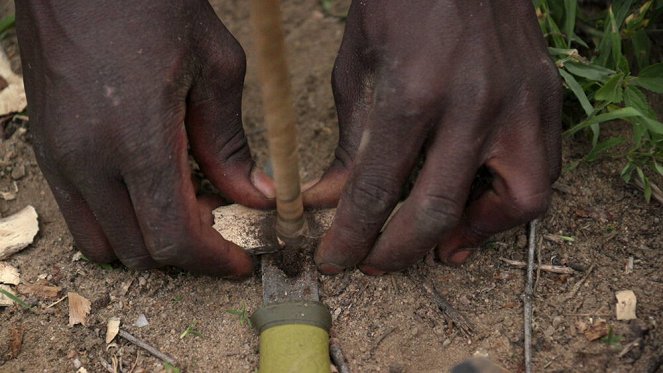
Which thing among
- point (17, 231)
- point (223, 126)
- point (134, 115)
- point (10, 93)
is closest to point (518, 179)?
point (223, 126)

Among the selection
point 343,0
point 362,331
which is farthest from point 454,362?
point 343,0

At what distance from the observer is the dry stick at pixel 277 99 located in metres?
1.49

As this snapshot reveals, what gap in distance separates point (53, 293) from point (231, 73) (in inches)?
31.1

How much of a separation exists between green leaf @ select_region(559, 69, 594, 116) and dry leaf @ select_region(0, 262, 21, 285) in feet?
5.46

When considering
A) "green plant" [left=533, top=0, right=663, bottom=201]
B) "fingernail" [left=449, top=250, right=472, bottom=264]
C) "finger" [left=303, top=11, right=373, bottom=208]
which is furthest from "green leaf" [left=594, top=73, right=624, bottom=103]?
"finger" [left=303, top=11, right=373, bottom=208]

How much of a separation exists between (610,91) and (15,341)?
1759mm

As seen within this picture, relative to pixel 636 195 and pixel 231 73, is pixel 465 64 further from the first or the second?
pixel 636 195

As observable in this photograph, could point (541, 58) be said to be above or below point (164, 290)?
above

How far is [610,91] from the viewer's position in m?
2.21

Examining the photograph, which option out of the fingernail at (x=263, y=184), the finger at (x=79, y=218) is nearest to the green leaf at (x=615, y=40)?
the fingernail at (x=263, y=184)

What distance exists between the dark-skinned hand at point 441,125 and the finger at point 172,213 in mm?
319

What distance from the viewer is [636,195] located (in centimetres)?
232

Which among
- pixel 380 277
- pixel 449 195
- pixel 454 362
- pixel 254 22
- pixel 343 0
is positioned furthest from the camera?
pixel 343 0

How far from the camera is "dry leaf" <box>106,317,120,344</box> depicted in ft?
6.88
